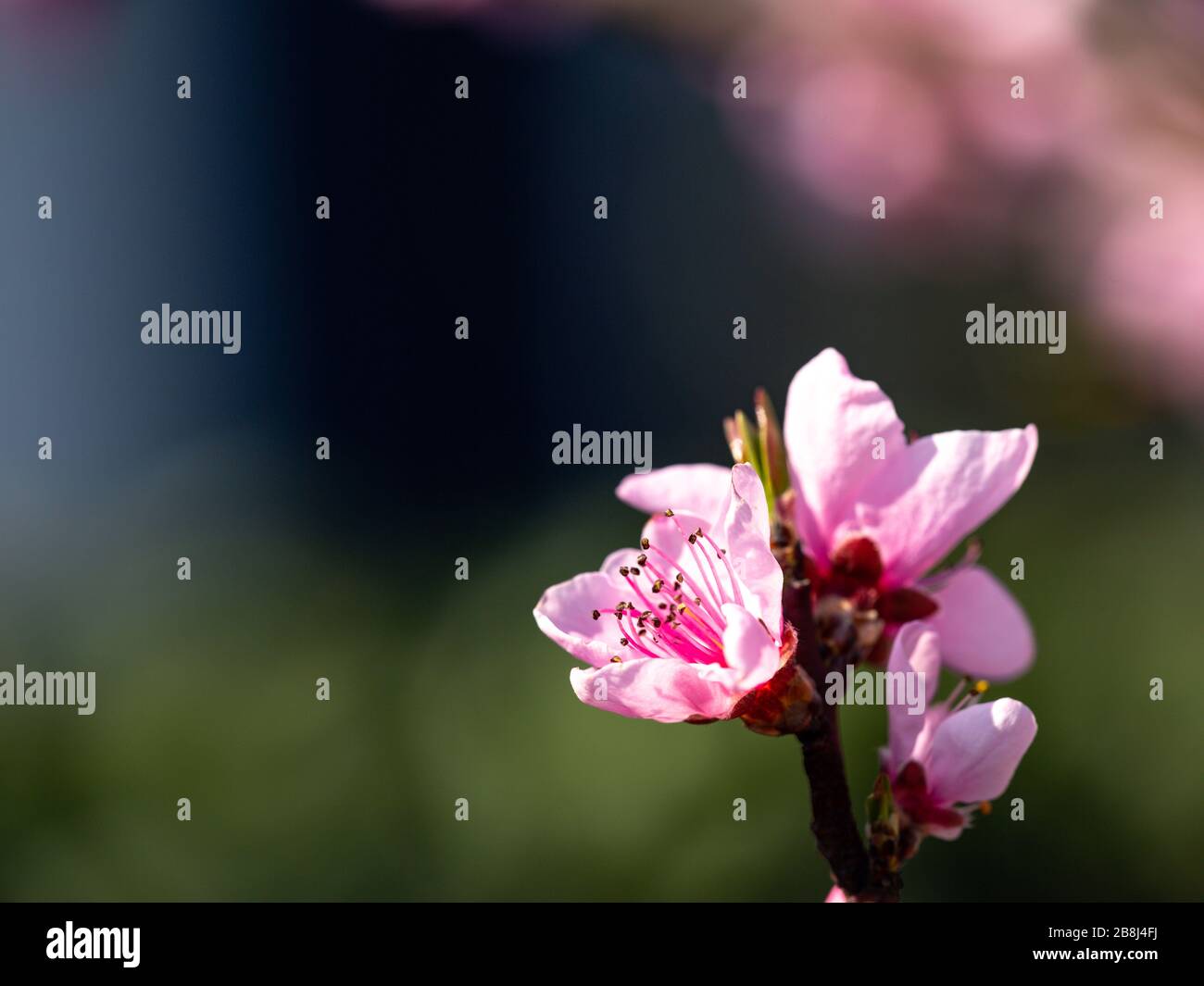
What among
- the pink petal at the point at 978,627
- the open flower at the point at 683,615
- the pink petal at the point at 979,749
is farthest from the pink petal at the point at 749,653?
the pink petal at the point at 978,627

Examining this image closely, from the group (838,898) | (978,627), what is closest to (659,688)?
(838,898)

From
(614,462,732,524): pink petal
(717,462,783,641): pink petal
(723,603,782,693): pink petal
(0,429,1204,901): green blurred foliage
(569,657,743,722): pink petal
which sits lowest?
(0,429,1204,901): green blurred foliage

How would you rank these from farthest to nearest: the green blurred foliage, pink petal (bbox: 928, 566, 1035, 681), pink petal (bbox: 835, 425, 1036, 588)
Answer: the green blurred foliage < pink petal (bbox: 928, 566, 1035, 681) < pink petal (bbox: 835, 425, 1036, 588)

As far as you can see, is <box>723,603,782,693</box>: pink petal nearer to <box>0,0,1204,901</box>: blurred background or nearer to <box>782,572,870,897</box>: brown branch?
<box>782,572,870,897</box>: brown branch

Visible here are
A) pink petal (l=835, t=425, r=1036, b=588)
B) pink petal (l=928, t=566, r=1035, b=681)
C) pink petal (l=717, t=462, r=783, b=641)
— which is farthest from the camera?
pink petal (l=928, t=566, r=1035, b=681)

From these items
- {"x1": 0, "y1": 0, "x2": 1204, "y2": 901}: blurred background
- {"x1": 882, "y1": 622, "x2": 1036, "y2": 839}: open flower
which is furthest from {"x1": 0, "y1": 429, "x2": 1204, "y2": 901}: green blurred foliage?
{"x1": 882, "y1": 622, "x2": 1036, "y2": 839}: open flower

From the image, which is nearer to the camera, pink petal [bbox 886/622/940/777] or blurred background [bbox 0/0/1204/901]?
pink petal [bbox 886/622/940/777]

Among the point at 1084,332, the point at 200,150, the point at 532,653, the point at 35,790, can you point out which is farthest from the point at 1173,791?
the point at 200,150
